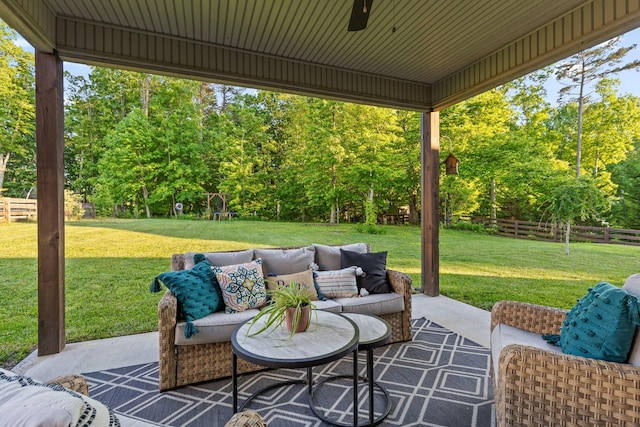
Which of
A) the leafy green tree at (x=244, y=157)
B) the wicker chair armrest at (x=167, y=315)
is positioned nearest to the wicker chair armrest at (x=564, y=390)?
the wicker chair armrest at (x=167, y=315)

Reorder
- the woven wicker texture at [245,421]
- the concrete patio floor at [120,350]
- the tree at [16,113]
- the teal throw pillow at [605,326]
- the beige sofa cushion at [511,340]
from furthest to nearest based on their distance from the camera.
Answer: the tree at [16,113]
the concrete patio floor at [120,350]
the beige sofa cushion at [511,340]
the teal throw pillow at [605,326]
the woven wicker texture at [245,421]

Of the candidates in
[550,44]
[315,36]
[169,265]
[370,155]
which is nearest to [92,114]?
[169,265]

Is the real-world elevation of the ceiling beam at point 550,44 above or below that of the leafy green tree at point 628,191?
above

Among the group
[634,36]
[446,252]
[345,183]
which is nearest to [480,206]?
[446,252]

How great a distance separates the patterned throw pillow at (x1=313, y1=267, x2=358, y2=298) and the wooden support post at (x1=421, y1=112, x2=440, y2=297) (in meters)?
1.90

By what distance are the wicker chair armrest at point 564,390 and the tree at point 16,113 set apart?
4.51 metres

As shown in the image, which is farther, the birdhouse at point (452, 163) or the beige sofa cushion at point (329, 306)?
the birdhouse at point (452, 163)

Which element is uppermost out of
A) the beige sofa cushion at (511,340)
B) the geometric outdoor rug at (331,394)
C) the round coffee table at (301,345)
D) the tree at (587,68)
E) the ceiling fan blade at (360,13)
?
the tree at (587,68)

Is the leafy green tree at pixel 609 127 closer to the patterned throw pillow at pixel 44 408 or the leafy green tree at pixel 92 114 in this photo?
the patterned throw pillow at pixel 44 408

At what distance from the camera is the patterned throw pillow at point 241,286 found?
8.72 ft

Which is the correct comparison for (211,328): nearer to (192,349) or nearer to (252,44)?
(192,349)

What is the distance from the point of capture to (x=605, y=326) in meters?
1.54

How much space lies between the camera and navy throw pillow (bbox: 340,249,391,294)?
319 cm

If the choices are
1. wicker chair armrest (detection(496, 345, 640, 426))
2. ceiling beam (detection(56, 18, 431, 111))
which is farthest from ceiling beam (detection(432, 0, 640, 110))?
wicker chair armrest (detection(496, 345, 640, 426))
